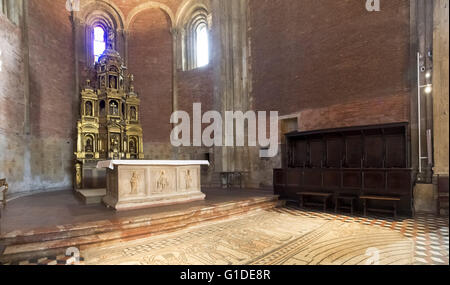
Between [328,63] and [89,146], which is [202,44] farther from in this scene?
[89,146]

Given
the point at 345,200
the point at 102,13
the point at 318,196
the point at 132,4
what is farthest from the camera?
the point at 132,4

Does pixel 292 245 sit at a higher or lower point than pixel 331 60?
lower

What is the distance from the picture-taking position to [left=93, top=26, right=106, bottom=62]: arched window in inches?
511

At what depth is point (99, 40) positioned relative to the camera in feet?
43.0

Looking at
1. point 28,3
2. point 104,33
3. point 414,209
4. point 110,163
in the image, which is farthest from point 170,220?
point 104,33

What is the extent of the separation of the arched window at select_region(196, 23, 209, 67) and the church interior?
11 centimetres

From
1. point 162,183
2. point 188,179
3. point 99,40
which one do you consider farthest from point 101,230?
point 99,40

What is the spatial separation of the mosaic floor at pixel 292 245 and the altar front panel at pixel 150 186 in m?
1.47

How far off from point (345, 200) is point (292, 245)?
3860 mm

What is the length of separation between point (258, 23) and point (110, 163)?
880 cm

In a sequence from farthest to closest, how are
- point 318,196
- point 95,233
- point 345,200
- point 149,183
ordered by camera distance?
point 318,196, point 345,200, point 149,183, point 95,233
